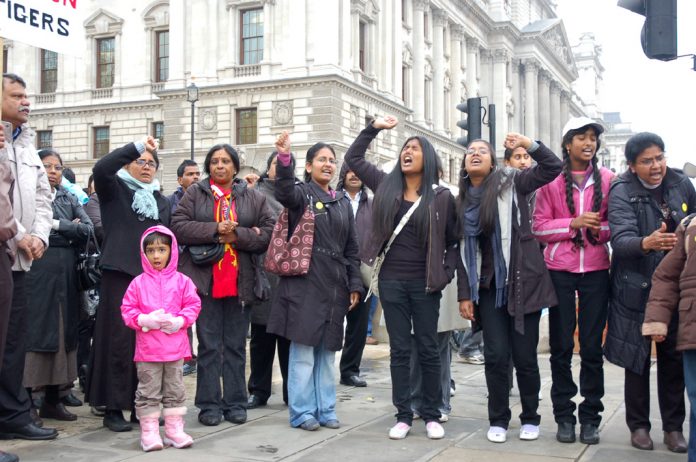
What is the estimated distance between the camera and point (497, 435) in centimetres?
581

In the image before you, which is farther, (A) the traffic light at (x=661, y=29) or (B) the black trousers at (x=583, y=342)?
(A) the traffic light at (x=661, y=29)

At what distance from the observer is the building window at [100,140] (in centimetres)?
4081

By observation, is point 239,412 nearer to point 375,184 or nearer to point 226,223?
point 226,223

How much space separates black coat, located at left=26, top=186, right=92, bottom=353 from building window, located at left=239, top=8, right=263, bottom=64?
1178 inches

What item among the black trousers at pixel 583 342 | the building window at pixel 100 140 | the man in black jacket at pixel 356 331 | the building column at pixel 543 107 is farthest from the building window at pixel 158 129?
the building column at pixel 543 107

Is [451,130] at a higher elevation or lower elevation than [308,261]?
higher

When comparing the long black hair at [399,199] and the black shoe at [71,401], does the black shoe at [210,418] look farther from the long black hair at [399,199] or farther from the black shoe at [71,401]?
the long black hair at [399,199]

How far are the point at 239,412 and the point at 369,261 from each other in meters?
1.58

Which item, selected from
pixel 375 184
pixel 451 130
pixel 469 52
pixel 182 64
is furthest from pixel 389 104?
pixel 375 184

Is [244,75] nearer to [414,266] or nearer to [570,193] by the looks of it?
[414,266]

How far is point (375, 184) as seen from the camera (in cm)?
657

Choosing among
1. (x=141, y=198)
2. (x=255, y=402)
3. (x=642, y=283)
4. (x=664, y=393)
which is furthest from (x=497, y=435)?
(x=141, y=198)

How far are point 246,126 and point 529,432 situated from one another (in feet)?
102

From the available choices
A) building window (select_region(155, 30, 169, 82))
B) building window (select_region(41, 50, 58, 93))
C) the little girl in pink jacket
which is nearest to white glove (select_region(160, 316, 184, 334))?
the little girl in pink jacket
